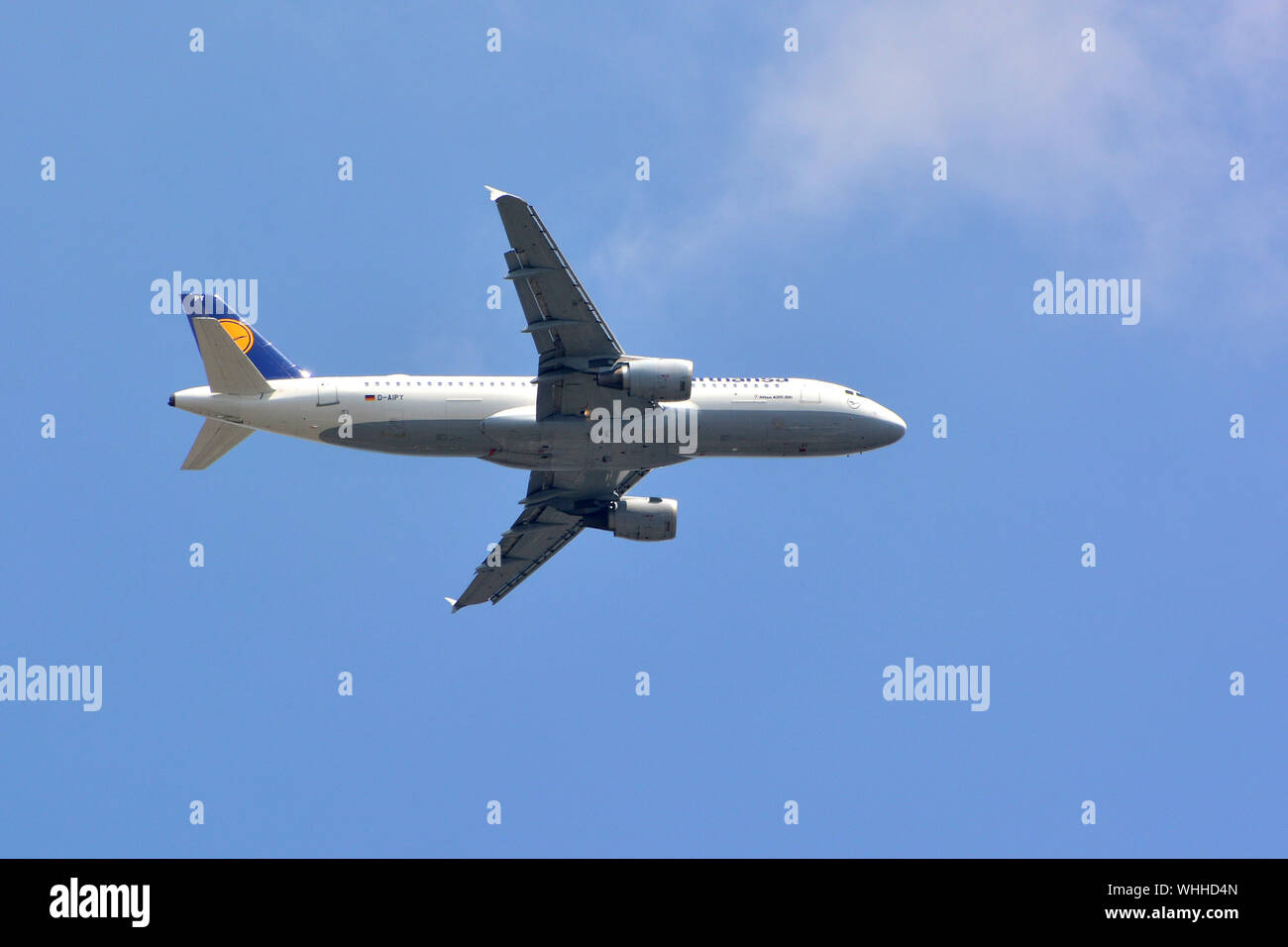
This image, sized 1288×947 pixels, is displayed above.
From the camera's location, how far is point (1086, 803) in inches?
1973

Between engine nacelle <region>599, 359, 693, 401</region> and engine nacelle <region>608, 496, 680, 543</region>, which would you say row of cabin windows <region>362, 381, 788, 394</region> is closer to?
engine nacelle <region>599, 359, 693, 401</region>

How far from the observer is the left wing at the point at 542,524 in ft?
192

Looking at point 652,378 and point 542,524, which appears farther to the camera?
point 542,524

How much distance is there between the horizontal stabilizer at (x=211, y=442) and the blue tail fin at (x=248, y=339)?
8.27 feet

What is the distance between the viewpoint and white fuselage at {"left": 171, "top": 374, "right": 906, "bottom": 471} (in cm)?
5062

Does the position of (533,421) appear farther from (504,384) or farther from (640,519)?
(640,519)

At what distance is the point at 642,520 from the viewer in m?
58.9

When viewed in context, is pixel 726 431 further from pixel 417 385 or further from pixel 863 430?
pixel 417 385

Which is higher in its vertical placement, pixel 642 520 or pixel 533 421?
pixel 533 421

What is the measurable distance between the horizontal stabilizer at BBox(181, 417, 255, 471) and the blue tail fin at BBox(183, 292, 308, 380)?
2.52 meters

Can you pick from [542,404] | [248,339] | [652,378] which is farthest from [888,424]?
[248,339]

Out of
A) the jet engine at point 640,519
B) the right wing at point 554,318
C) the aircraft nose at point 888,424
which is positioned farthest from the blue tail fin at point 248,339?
the aircraft nose at point 888,424

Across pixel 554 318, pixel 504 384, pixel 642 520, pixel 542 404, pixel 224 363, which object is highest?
pixel 554 318

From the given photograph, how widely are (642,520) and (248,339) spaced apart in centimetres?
1859
